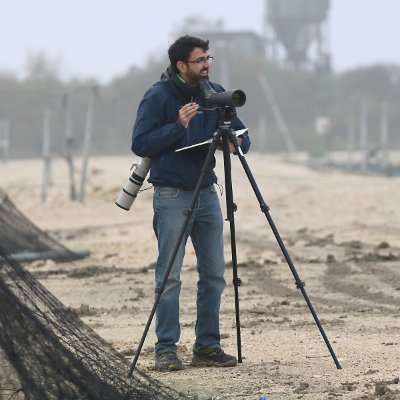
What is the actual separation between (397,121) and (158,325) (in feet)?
283

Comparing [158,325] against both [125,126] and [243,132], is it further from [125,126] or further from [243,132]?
[125,126]

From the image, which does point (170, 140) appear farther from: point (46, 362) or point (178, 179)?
point (46, 362)

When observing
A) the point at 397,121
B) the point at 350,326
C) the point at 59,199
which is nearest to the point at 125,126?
the point at 397,121

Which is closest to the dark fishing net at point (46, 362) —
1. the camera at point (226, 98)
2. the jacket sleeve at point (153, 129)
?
the jacket sleeve at point (153, 129)

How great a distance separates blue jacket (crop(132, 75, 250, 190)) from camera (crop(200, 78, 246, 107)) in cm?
19

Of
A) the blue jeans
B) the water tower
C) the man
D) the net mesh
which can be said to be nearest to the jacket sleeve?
the man

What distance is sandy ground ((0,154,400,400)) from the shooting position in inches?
252

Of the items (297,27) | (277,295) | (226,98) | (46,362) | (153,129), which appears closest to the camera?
(46,362)

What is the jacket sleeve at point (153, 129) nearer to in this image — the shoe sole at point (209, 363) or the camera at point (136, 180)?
the camera at point (136, 180)

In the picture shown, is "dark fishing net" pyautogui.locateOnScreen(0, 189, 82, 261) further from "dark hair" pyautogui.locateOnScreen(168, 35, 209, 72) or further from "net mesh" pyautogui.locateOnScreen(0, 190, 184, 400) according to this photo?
"net mesh" pyautogui.locateOnScreen(0, 190, 184, 400)

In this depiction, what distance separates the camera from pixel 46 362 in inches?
201

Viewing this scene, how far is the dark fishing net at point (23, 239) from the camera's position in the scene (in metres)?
12.7

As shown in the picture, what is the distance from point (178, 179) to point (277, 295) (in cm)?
370

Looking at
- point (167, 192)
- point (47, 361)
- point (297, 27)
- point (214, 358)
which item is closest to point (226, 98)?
point (167, 192)
